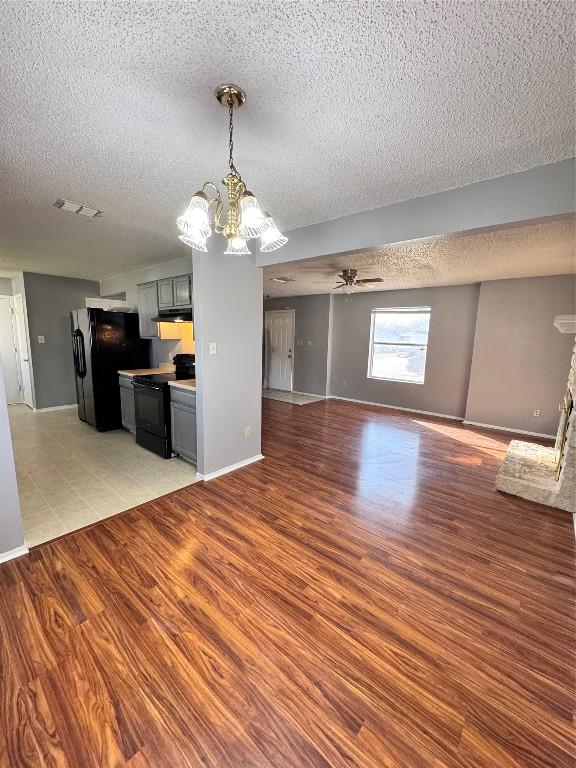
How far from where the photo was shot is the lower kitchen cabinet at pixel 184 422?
3223mm

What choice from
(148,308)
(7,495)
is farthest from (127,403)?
(7,495)

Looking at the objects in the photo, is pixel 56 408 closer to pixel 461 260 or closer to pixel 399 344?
pixel 399 344

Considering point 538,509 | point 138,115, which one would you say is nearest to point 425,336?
point 538,509

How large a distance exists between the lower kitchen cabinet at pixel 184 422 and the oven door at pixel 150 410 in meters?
0.12

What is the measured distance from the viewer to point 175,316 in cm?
370

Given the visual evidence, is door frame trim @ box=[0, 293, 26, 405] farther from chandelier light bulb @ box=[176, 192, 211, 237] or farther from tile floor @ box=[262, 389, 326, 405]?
chandelier light bulb @ box=[176, 192, 211, 237]

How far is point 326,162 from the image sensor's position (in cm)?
178

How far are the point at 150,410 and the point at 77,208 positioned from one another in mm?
2119

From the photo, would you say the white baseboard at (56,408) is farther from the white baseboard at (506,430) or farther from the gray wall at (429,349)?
the white baseboard at (506,430)

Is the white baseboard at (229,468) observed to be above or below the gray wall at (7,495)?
below

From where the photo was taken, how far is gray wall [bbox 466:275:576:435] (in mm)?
4535

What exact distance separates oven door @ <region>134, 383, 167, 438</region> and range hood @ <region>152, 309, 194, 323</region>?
863mm

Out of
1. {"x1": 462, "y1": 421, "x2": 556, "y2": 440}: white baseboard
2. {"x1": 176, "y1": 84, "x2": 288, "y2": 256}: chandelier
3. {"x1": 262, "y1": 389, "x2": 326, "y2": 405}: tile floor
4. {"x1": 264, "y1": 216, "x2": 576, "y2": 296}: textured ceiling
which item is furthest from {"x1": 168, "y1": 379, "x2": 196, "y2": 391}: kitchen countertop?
{"x1": 462, "y1": 421, "x2": 556, "y2": 440}: white baseboard

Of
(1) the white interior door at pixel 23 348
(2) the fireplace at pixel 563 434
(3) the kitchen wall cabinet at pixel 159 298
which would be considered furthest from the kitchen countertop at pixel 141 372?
(2) the fireplace at pixel 563 434
